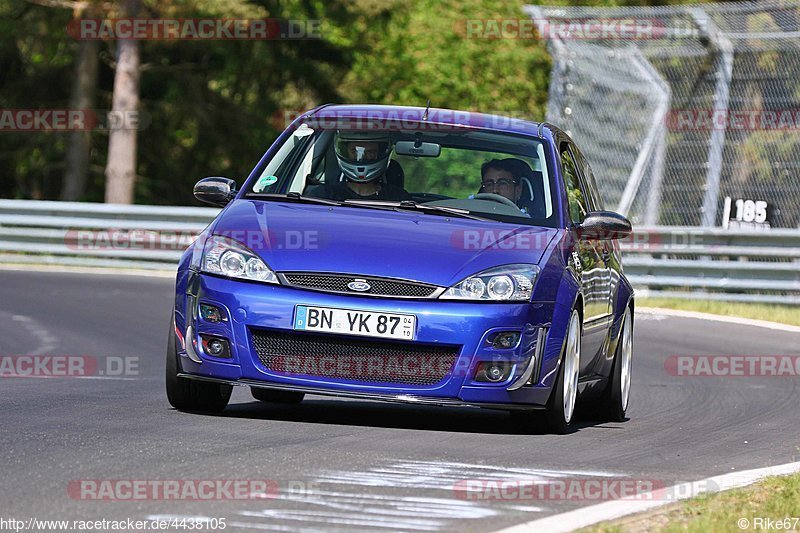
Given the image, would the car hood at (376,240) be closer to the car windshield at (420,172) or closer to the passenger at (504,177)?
the car windshield at (420,172)

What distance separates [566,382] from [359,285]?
1.30 m

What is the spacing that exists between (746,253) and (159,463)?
48.5ft

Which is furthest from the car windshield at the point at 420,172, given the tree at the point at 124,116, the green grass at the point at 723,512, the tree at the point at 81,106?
the tree at the point at 81,106

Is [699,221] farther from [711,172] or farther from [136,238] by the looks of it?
[136,238]

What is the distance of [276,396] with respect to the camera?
9.61m

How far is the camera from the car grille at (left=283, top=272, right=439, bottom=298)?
7781 millimetres

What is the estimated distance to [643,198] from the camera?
2175 cm

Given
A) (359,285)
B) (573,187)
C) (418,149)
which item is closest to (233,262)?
(359,285)

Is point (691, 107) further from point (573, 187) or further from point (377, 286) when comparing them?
point (377, 286)

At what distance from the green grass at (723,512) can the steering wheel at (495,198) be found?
2446mm

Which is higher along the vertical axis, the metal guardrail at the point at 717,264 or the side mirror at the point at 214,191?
the side mirror at the point at 214,191

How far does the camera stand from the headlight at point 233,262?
7914 mm

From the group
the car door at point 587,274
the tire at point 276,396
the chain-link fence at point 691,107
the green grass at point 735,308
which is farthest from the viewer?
the chain-link fence at point 691,107

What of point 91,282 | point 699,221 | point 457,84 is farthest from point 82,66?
point 699,221
